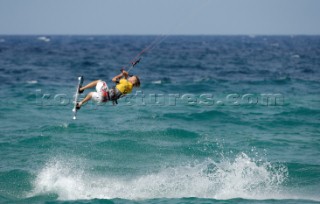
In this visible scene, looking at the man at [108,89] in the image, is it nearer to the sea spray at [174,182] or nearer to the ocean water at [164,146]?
the sea spray at [174,182]

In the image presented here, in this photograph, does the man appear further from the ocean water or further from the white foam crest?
the ocean water

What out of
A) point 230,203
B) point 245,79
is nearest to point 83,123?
point 230,203

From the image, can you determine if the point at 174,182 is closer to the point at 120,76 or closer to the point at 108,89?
the point at 108,89

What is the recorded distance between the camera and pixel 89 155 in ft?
54.3

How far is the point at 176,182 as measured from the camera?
13.8 meters

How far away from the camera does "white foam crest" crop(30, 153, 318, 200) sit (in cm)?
1293

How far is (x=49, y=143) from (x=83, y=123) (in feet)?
10.4

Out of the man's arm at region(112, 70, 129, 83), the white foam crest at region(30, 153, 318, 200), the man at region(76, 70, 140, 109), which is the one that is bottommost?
the white foam crest at region(30, 153, 318, 200)

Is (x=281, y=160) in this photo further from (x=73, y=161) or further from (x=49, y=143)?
(x=49, y=143)

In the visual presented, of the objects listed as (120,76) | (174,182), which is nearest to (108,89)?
(120,76)

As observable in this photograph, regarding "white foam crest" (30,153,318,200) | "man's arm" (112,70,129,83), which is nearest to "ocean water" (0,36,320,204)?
"white foam crest" (30,153,318,200)

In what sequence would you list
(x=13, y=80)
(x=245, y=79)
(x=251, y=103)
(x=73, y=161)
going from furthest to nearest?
(x=245, y=79) < (x=13, y=80) < (x=251, y=103) < (x=73, y=161)

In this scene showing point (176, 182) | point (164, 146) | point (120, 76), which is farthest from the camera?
point (164, 146)

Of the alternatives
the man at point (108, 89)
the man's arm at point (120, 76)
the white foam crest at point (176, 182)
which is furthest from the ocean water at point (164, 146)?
the man's arm at point (120, 76)
